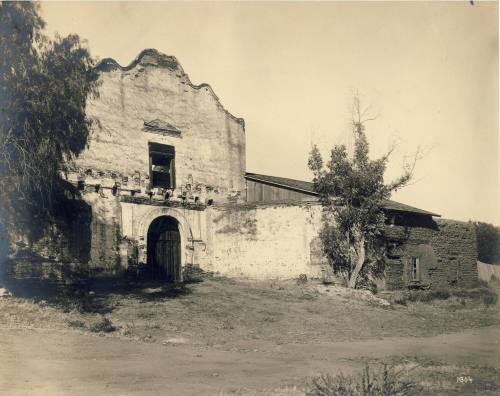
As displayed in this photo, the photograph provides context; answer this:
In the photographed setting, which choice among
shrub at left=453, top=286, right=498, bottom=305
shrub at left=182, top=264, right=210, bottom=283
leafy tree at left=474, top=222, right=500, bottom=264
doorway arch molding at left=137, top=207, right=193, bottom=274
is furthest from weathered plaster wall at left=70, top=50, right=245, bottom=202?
leafy tree at left=474, top=222, right=500, bottom=264

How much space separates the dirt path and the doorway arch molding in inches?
330

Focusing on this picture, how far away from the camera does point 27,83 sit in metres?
11.9

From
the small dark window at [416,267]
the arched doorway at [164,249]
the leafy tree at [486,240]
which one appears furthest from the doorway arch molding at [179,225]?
the leafy tree at [486,240]

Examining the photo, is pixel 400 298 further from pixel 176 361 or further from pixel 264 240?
pixel 176 361

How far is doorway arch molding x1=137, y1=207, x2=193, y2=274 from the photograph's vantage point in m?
→ 18.9

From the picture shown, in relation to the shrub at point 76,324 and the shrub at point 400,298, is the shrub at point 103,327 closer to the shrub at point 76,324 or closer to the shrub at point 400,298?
the shrub at point 76,324

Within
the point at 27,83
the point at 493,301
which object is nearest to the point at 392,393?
the point at 27,83

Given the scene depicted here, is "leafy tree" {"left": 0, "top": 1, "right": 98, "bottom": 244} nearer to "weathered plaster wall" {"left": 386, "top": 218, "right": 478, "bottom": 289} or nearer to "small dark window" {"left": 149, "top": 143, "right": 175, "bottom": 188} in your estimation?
"small dark window" {"left": 149, "top": 143, "right": 175, "bottom": 188}

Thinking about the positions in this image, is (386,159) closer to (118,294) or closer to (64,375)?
(118,294)

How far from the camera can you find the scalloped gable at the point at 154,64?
19.0m

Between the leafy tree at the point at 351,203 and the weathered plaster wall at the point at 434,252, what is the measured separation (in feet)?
7.87

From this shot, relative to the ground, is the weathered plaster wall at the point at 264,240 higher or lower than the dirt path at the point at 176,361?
higher

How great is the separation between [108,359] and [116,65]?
13.2m

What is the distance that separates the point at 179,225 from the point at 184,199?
1.04 m
